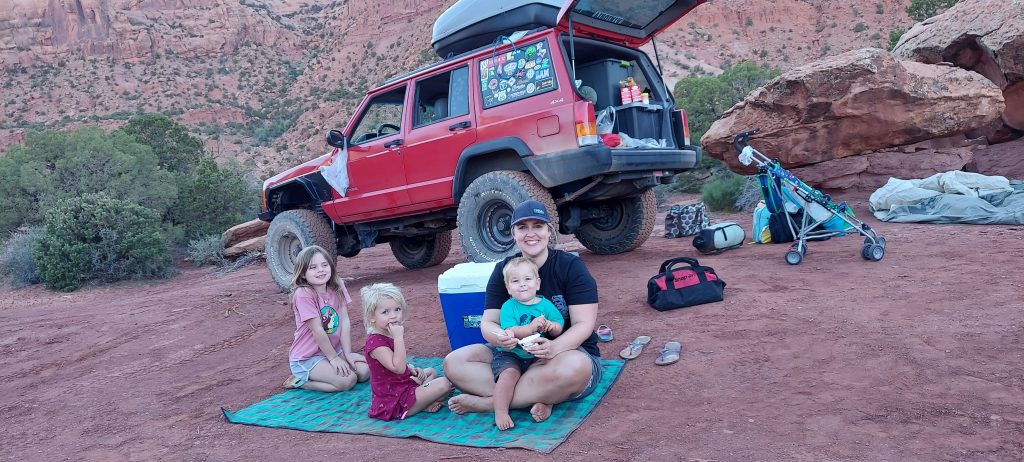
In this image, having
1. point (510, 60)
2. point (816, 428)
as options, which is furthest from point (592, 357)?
point (510, 60)

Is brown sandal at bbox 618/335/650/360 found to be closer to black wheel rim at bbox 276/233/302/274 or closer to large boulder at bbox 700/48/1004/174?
black wheel rim at bbox 276/233/302/274

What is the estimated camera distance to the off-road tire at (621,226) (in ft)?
24.0

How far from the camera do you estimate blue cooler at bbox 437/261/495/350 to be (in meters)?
4.05

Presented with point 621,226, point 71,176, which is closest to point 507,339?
point 621,226

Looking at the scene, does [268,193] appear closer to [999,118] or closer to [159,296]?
[159,296]

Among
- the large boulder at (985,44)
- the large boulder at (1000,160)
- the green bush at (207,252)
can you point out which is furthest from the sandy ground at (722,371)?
the green bush at (207,252)

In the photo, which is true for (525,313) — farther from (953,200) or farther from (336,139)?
(953,200)

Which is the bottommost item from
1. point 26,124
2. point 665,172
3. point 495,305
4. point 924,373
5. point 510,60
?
point 924,373

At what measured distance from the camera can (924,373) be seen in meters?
3.22

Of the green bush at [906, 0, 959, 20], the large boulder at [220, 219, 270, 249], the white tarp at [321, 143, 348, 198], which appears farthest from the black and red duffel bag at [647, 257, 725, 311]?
the green bush at [906, 0, 959, 20]

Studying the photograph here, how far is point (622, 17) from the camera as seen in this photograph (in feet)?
20.3

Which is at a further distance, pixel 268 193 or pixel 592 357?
pixel 268 193

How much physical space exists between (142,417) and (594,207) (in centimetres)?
473

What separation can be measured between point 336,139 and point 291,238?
4.79 feet
